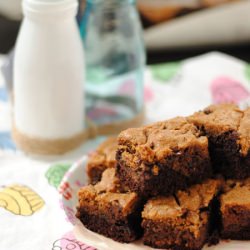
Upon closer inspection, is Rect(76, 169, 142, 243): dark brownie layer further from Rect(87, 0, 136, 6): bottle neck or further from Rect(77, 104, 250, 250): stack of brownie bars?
Rect(87, 0, 136, 6): bottle neck

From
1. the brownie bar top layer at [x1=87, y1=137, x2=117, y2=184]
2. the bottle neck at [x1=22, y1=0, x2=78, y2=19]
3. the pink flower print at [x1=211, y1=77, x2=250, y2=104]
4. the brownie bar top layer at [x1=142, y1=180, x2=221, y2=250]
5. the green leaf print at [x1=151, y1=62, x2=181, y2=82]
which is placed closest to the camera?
the brownie bar top layer at [x1=142, y1=180, x2=221, y2=250]

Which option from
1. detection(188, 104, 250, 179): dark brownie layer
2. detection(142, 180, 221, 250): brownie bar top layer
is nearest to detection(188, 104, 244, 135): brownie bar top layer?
detection(188, 104, 250, 179): dark brownie layer

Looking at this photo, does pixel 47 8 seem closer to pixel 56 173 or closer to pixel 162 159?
pixel 56 173

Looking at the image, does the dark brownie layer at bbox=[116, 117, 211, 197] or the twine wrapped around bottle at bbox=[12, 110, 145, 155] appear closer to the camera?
the dark brownie layer at bbox=[116, 117, 211, 197]

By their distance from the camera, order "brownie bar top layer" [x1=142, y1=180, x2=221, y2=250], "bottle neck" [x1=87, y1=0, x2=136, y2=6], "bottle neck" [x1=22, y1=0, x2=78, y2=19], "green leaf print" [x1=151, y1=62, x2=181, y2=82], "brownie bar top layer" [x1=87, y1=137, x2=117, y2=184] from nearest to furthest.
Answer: "brownie bar top layer" [x1=142, y1=180, x2=221, y2=250], "brownie bar top layer" [x1=87, y1=137, x2=117, y2=184], "bottle neck" [x1=22, y1=0, x2=78, y2=19], "bottle neck" [x1=87, y1=0, x2=136, y2=6], "green leaf print" [x1=151, y1=62, x2=181, y2=82]

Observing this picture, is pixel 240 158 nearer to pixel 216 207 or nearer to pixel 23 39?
pixel 216 207

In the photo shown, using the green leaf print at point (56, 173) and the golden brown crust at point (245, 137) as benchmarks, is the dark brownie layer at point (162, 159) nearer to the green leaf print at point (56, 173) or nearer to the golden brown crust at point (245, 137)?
the golden brown crust at point (245, 137)

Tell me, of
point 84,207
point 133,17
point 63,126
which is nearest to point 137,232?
point 84,207

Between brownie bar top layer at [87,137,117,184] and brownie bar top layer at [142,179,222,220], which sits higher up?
brownie bar top layer at [142,179,222,220]
